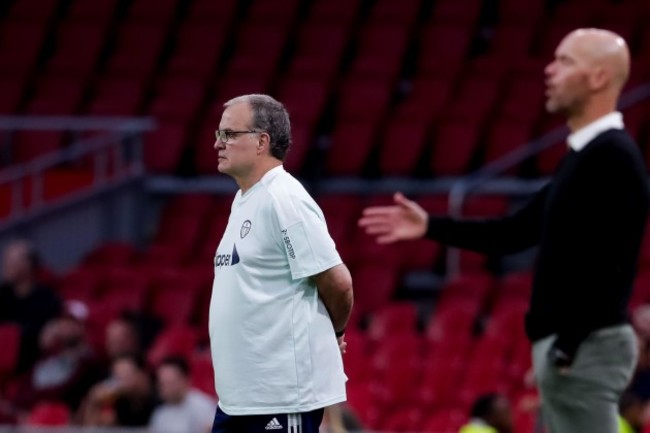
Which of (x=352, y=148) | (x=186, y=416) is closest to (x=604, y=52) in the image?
(x=186, y=416)

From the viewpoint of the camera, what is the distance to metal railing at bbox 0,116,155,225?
1498 cm

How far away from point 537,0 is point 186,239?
4291mm

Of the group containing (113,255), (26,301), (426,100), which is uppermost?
(426,100)

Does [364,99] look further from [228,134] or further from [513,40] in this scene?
[228,134]

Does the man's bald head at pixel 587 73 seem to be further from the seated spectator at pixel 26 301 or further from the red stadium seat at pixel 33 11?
the red stadium seat at pixel 33 11

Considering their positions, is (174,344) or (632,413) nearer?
(632,413)

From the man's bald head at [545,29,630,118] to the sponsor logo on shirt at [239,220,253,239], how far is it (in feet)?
3.36

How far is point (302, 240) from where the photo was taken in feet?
17.4

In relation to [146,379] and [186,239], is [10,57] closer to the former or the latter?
[186,239]

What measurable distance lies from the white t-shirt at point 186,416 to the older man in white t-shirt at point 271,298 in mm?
4883

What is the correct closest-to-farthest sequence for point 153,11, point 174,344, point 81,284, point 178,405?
point 178,405 < point 174,344 < point 81,284 < point 153,11

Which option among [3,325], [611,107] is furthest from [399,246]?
[611,107]

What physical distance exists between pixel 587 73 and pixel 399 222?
3.20 ft

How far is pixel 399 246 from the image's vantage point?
45.3 ft
